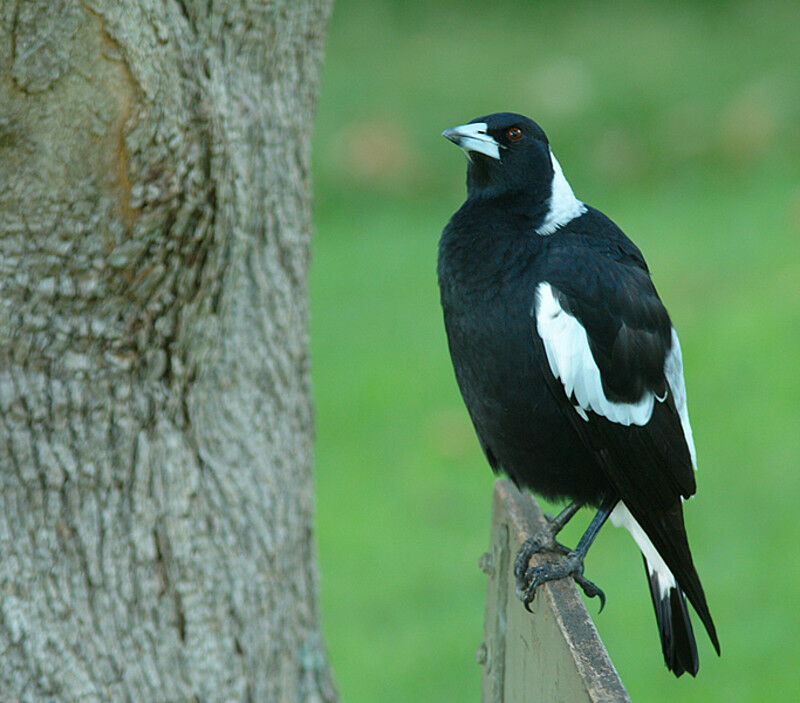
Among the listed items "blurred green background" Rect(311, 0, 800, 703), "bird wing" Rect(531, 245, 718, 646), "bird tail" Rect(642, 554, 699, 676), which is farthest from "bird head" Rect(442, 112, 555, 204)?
"blurred green background" Rect(311, 0, 800, 703)

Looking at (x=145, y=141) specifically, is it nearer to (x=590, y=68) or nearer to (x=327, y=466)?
(x=327, y=466)

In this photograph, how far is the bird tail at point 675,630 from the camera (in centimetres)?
218

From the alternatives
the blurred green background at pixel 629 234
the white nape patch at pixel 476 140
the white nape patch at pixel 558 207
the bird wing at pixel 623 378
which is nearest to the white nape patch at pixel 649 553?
the bird wing at pixel 623 378

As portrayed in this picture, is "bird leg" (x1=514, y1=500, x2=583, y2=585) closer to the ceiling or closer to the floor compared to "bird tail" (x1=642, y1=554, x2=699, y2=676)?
closer to the ceiling

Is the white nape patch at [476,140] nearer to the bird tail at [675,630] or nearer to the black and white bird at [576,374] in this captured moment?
the black and white bird at [576,374]

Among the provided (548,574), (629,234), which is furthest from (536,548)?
(629,234)

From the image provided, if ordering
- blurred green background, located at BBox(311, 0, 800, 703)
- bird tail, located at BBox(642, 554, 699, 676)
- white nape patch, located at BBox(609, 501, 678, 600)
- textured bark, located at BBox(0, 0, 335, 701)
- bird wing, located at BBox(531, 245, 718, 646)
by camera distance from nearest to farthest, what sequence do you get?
textured bark, located at BBox(0, 0, 335, 701), bird wing, located at BBox(531, 245, 718, 646), bird tail, located at BBox(642, 554, 699, 676), white nape patch, located at BBox(609, 501, 678, 600), blurred green background, located at BBox(311, 0, 800, 703)

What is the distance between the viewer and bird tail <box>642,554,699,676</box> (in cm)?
218

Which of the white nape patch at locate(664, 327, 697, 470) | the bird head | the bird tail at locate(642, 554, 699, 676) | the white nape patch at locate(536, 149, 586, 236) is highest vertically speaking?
the bird head

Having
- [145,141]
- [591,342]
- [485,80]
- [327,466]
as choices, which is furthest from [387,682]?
[485,80]

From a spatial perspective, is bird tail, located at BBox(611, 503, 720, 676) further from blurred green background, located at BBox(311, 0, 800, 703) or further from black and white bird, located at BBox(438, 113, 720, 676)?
blurred green background, located at BBox(311, 0, 800, 703)

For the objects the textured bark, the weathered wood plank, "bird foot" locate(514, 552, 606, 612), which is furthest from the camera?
"bird foot" locate(514, 552, 606, 612)

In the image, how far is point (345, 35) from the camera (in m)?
9.62

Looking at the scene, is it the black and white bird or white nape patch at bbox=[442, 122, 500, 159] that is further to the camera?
white nape patch at bbox=[442, 122, 500, 159]
